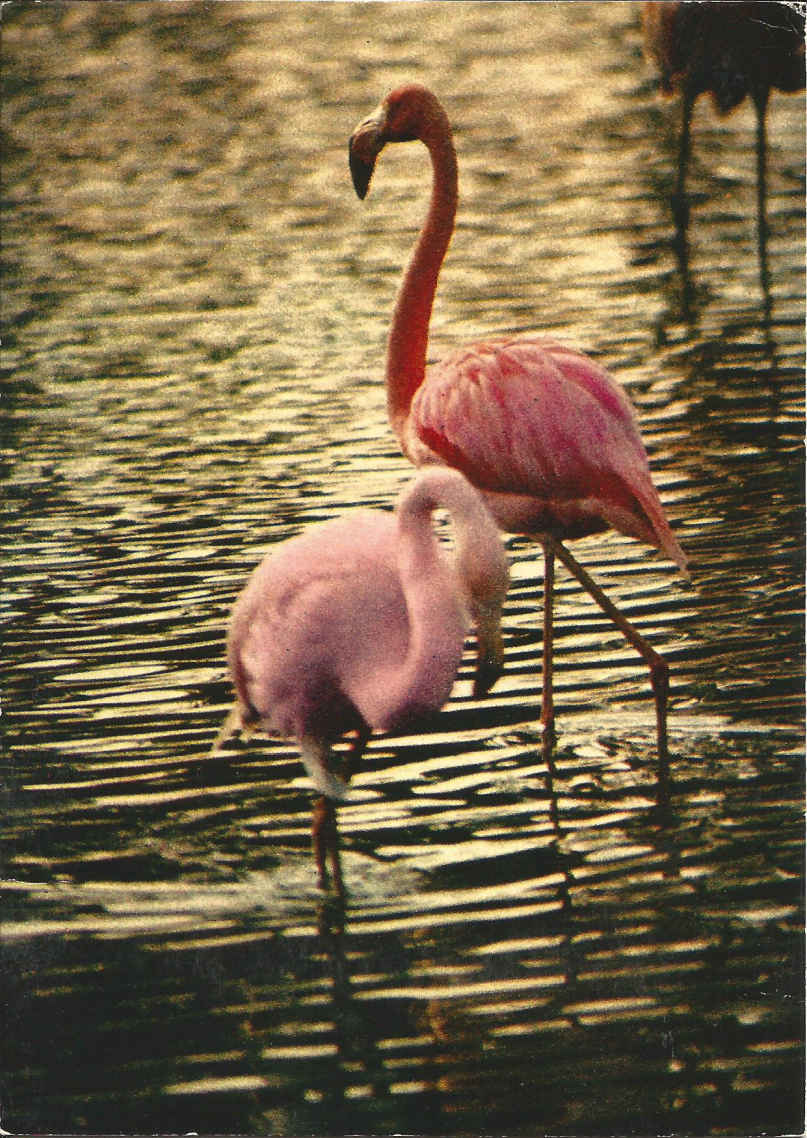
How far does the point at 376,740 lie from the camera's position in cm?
562

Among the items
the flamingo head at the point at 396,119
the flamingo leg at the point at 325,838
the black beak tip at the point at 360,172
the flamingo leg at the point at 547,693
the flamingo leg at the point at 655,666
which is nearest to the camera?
the flamingo leg at the point at 325,838

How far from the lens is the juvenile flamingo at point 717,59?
9.52 meters

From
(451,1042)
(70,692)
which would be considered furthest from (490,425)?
(451,1042)

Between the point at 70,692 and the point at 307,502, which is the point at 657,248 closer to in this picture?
the point at 307,502

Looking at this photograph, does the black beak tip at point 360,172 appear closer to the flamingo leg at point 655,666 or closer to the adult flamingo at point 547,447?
the adult flamingo at point 547,447

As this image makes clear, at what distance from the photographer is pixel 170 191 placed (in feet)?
43.3

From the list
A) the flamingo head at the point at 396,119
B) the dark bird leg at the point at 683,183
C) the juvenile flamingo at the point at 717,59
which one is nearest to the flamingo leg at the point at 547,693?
the flamingo head at the point at 396,119

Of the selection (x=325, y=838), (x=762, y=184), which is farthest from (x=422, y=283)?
(x=762, y=184)

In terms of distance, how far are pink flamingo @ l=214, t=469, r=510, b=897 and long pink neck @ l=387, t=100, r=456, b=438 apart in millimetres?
1060

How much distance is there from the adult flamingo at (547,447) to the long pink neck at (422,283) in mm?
129

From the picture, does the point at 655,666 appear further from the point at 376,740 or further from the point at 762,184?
the point at 762,184

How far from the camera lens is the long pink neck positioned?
19.5 ft

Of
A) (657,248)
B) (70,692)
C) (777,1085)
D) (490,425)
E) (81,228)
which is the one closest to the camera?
(777,1085)

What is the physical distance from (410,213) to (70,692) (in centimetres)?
710
